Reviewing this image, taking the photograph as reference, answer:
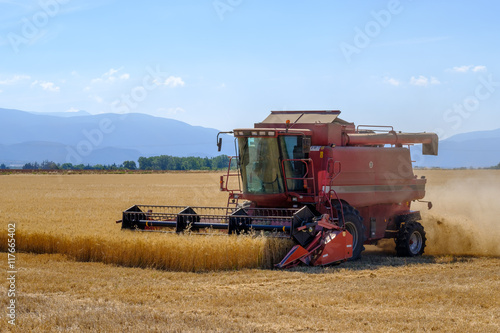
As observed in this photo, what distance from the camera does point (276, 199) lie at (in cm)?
1147

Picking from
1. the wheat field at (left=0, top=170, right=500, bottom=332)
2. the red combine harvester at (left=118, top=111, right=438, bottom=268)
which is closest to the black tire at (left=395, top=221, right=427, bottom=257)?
the red combine harvester at (left=118, top=111, right=438, bottom=268)

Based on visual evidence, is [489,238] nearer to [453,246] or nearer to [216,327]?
[453,246]

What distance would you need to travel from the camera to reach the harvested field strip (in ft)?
32.3

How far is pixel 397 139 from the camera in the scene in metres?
12.6

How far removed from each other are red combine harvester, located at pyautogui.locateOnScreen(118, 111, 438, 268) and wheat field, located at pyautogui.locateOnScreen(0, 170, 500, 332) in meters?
0.46

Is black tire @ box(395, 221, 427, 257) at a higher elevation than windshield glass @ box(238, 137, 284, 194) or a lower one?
lower

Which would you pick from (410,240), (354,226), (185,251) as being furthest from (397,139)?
(185,251)

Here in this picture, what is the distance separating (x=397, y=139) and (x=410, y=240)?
7.30 feet

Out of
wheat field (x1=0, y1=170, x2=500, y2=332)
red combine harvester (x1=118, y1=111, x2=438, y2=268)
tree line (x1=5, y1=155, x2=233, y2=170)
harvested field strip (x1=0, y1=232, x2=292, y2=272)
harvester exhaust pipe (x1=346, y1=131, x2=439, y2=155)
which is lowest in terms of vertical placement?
wheat field (x1=0, y1=170, x2=500, y2=332)

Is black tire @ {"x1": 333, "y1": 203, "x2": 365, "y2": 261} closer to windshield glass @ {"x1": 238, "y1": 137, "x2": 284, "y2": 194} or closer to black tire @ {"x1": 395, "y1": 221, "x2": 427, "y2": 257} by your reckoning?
windshield glass @ {"x1": 238, "y1": 137, "x2": 284, "y2": 194}

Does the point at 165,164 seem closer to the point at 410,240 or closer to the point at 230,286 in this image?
the point at 410,240

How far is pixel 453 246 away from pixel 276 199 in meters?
4.74

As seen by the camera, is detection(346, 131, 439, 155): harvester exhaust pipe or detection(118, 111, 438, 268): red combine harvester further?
detection(346, 131, 439, 155): harvester exhaust pipe

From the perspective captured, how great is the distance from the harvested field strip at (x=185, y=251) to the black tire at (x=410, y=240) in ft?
11.0
